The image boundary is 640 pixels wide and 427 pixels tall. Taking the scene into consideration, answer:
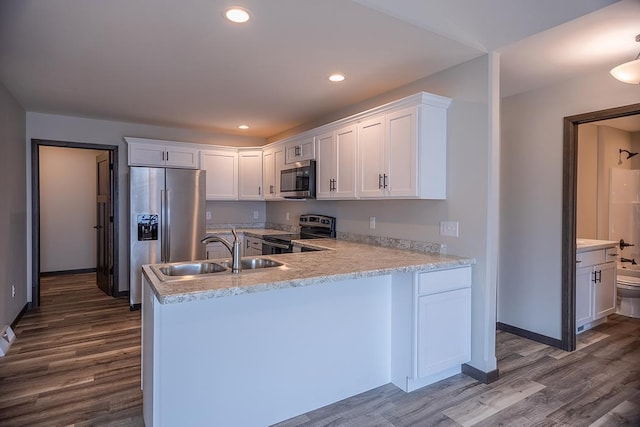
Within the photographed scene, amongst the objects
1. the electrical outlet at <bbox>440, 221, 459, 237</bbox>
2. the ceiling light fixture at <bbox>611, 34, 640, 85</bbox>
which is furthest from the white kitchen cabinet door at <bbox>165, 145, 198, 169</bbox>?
the ceiling light fixture at <bbox>611, 34, 640, 85</bbox>

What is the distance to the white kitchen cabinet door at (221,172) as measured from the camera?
528 centimetres

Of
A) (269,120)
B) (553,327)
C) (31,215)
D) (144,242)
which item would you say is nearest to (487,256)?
(553,327)

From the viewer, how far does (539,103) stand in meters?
3.43

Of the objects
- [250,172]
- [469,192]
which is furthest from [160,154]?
[469,192]

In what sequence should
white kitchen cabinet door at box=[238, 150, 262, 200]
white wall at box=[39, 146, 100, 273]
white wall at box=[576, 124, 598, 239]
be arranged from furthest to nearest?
white wall at box=[39, 146, 100, 273]
white kitchen cabinet door at box=[238, 150, 262, 200]
white wall at box=[576, 124, 598, 239]

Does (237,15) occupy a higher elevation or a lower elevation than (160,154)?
higher

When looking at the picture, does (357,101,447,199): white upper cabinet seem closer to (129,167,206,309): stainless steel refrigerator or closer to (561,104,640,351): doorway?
(561,104,640,351): doorway

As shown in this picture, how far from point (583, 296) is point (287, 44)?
144 inches

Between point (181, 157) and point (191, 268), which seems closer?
point (191, 268)

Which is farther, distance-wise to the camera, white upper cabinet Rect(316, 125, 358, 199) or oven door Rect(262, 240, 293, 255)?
oven door Rect(262, 240, 293, 255)

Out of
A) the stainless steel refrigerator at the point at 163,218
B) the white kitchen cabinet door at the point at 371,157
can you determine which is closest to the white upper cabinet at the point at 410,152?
the white kitchen cabinet door at the point at 371,157

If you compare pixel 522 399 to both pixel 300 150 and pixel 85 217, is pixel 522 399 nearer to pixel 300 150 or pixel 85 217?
pixel 300 150

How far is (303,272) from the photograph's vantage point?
210 centimetres

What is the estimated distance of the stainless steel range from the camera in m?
4.22
